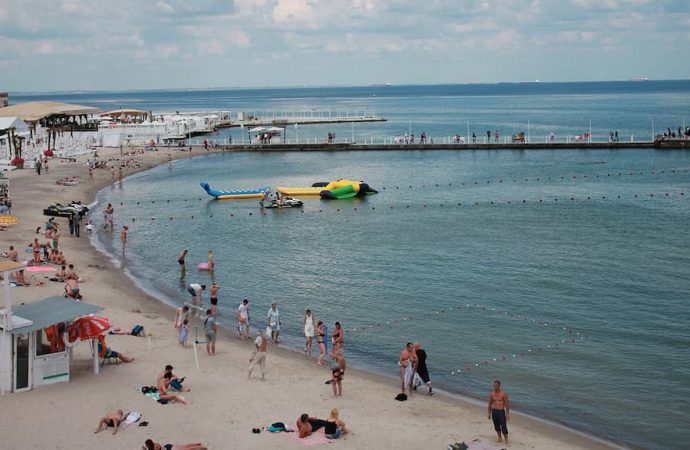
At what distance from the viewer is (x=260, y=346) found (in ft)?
66.8

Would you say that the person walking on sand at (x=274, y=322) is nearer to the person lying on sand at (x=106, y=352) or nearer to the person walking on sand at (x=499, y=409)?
the person lying on sand at (x=106, y=352)

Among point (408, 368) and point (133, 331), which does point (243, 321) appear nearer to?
point (133, 331)

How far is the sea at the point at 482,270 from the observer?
21734 millimetres

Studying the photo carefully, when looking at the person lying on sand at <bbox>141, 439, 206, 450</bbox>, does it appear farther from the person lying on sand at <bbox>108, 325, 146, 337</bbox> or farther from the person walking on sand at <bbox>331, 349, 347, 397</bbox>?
the person lying on sand at <bbox>108, 325, 146, 337</bbox>

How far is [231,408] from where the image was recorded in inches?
721

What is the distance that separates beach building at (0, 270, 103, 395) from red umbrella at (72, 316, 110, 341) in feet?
0.95

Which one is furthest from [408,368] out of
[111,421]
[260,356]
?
[111,421]

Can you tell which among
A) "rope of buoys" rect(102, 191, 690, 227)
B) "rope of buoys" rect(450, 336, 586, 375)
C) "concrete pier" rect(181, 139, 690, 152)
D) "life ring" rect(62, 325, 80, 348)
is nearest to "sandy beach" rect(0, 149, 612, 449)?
"life ring" rect(62, 325, 80, 348)

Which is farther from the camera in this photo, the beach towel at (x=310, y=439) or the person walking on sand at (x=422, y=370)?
the person walking on sand at (x=422, y=370)

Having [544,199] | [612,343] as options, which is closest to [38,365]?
[612,343]

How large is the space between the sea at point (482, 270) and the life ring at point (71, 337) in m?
7.18

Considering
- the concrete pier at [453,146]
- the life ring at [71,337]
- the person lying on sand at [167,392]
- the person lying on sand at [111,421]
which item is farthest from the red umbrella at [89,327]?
the concrete pier at [453,146]

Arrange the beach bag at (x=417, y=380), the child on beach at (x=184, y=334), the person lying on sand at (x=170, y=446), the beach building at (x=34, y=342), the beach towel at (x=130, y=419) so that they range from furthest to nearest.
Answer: the child on beach at (x=184, y=334) < the beach bag at (x=417, y=380) < the beach building at (x=34, y=342) < the beach towel at (x=130, y=419) < the person lying on sand at (x=170, y=446)

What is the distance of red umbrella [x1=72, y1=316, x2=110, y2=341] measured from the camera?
63.0 ft
